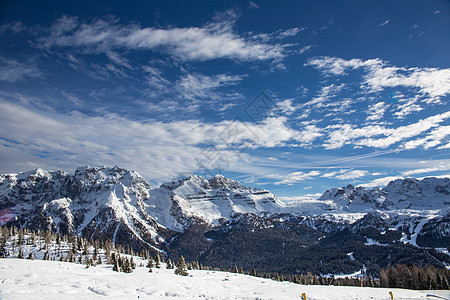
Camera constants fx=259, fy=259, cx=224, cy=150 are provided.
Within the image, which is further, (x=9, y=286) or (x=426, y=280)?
(x=426, y=280)

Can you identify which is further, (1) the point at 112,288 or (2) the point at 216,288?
(2) the point at 216,288

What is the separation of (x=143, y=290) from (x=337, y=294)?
35.4 meters

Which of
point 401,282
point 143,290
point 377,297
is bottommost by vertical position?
point 401,282

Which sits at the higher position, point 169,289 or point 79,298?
point 79,298

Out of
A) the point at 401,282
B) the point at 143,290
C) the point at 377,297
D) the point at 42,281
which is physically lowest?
the point at 401,282

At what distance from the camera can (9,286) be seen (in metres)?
32.0

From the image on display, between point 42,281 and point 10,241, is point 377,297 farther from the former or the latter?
point 10,241

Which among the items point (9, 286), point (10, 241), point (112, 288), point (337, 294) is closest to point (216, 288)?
point (112, 288)

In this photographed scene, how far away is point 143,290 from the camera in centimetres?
3984

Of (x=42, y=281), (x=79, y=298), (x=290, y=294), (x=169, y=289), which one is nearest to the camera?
(x=79, y=298)

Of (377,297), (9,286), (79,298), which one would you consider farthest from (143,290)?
(377,297)

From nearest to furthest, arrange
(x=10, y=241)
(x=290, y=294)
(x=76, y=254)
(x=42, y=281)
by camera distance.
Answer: (x=42, y=281) < (x=290, y=294) < (x=76, y=254) < (x=10, y=241)

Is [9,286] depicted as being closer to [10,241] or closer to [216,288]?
[216,288]

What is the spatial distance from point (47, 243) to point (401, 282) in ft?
472
